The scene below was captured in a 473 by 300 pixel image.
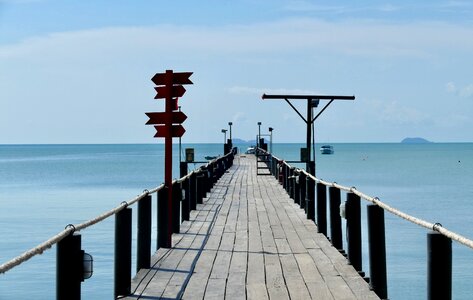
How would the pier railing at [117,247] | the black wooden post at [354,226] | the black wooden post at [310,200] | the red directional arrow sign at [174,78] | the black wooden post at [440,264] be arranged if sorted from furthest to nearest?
the black wooden post at [310,200], the red directional arrow sign at [174,78], the black wooden post at [354,226], the pier railing at [117,247], the black wooden post at [440,264]

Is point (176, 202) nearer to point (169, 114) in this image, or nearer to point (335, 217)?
point (169, 114)

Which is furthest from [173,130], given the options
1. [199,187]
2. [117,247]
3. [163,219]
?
[199,187]

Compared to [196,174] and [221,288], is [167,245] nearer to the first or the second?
[221,288]

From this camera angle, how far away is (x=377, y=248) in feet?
26.5

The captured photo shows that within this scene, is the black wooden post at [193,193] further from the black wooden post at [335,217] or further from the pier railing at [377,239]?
the black wooden post at [335,217]

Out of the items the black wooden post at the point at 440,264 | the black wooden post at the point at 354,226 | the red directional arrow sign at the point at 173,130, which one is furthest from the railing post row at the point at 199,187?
the black wooden post at the point at 440,264

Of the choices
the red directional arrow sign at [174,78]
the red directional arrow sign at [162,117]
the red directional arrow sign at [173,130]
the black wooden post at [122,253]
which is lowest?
the black wooden post at [122,253]

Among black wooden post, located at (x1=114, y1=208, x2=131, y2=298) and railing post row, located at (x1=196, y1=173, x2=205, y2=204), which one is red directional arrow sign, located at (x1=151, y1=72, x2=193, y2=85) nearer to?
black wooden post, located at (x1=114, y1=208, x2=131, y2=298)

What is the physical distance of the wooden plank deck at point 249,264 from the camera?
8.06m

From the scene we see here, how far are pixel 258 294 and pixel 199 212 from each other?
942 centimetres

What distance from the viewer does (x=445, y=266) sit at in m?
5.64

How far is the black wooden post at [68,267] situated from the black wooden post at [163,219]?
505cm

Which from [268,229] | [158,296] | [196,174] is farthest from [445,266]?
[196,174]

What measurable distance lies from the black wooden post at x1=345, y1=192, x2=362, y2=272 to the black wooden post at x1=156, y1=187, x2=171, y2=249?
9.87 ft
